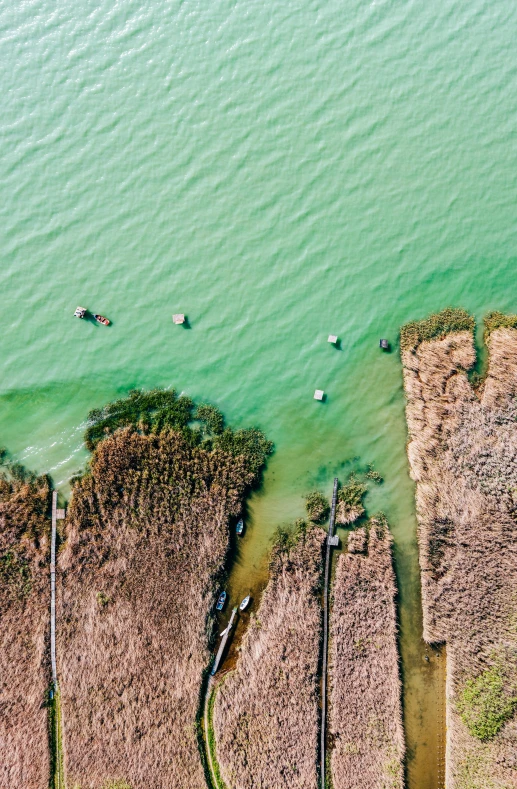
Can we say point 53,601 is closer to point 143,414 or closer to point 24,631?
point 24,631

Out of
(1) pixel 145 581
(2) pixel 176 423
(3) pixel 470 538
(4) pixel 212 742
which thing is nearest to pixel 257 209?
(2) pixel 176 423

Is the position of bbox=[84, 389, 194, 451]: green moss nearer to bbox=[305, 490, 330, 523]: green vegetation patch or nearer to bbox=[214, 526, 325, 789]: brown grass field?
bbox=[305, 490, 330, 523]: green vegetation patch

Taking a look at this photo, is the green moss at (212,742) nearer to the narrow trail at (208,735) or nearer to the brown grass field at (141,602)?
the narrow trail at (208,735)

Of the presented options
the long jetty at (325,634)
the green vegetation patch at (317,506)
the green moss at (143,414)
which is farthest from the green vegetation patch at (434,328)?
the green moss at (143,414)

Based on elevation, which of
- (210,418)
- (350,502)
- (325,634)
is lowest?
(325,634)

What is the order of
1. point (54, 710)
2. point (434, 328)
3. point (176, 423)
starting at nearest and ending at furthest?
point (54, 710) → point (176, 423) → point (434, 328)
